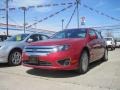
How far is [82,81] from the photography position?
19.4ft

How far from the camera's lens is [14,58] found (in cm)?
884

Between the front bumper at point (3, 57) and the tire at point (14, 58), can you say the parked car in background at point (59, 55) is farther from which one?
the tire at point (14, 58)

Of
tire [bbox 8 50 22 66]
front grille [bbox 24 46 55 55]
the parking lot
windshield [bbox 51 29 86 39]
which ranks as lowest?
the parking lot

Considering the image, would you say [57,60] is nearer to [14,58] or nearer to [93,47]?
[93,47]

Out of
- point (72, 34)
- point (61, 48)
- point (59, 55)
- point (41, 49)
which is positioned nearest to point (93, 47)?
point (72, 34)

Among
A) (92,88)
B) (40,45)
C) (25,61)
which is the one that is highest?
(40,45)

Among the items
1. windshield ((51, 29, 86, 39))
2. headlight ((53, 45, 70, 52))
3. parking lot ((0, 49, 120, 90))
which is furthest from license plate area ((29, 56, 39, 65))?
windshield ((51, 29, 86, 39))

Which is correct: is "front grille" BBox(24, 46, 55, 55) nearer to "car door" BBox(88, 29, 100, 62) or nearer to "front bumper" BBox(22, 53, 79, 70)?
"front bumper" BBox(22, 53, 79, 70)

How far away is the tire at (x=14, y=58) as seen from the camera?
866cm

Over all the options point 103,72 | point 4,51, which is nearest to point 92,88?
point 103,72

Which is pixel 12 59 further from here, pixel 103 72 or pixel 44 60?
pixel 103 72

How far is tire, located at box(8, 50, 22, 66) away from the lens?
8664mm

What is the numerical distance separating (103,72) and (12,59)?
358cm

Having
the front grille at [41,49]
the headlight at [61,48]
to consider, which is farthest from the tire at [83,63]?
the front grille at [41,49]
